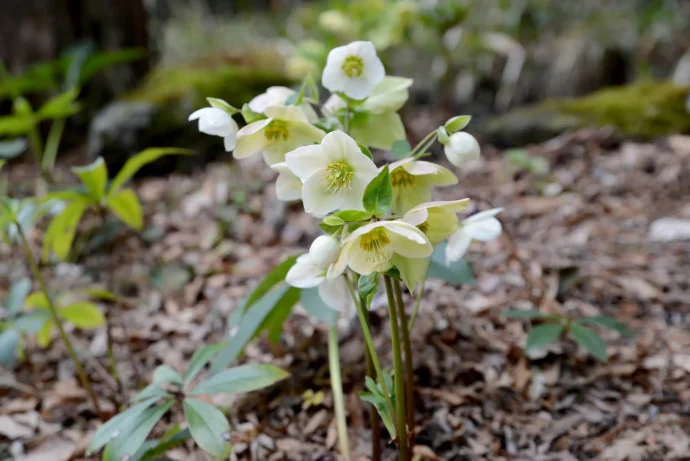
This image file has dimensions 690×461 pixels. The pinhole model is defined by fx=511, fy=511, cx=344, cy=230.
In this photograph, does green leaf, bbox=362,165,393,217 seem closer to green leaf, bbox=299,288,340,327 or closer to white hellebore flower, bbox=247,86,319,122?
white hellebore flower, bbox=247,86,319,122

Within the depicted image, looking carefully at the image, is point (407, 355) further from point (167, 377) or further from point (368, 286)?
point (167, 377)

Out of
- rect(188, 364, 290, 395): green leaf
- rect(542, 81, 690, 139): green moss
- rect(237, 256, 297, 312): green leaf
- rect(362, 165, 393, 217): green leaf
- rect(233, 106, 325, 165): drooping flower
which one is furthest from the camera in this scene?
rect(542, 81, 690, 139): green moss

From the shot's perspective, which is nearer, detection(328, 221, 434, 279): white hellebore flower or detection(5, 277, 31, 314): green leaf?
detection(328, 221, 434, 279): white hellebore flower


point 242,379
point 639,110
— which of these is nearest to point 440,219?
point 242,379

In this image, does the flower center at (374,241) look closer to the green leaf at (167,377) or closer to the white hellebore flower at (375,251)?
the white hellebore flower at (375,251)

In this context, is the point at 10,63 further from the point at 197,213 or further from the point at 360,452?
the point at 360,452

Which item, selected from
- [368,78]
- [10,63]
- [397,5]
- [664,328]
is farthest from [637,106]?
[10,63]

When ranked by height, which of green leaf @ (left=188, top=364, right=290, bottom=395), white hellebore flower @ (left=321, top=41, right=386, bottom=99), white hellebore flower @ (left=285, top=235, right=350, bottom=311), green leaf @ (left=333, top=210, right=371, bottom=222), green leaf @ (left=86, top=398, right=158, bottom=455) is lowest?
green leaf @ (left=86, top=398, right=158, bottom=455)

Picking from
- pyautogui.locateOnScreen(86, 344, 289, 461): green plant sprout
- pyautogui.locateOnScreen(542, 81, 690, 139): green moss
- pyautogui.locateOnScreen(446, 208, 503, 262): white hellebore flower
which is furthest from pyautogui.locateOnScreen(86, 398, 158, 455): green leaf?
pyautogui.locateOnScreen(542, 81, 690, 139): green moss
